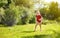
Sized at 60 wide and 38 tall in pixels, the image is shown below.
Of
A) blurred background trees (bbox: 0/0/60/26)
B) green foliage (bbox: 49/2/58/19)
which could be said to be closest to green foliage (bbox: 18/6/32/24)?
blurred background trees (bbox: 0/0/60/26)

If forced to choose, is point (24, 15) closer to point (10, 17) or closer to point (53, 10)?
point (10, 17)

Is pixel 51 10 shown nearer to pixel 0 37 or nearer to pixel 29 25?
pixel 29 25

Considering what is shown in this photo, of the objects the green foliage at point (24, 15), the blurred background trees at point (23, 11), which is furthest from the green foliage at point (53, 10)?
the green foliage at point (24, 15)

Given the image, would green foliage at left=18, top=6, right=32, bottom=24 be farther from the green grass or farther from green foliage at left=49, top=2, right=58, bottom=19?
green foliage at left=49, top=2, right=58, bottom=19

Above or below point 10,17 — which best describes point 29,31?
below

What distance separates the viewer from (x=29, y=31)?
6.38 ft

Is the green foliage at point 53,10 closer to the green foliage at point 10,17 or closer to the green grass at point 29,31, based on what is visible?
the green grass at point 29,31

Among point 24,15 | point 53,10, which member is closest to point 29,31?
point 24,15

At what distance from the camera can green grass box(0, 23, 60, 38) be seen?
6.23ft

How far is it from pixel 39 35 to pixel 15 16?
1.09 ft

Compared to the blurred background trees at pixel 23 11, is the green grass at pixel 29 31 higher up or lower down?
lower down

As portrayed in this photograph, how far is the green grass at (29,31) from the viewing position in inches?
74.8

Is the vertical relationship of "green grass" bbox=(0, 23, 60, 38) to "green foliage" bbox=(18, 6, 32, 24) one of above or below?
below

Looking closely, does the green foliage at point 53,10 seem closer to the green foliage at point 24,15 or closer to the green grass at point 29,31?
the green grass at point 29,31
